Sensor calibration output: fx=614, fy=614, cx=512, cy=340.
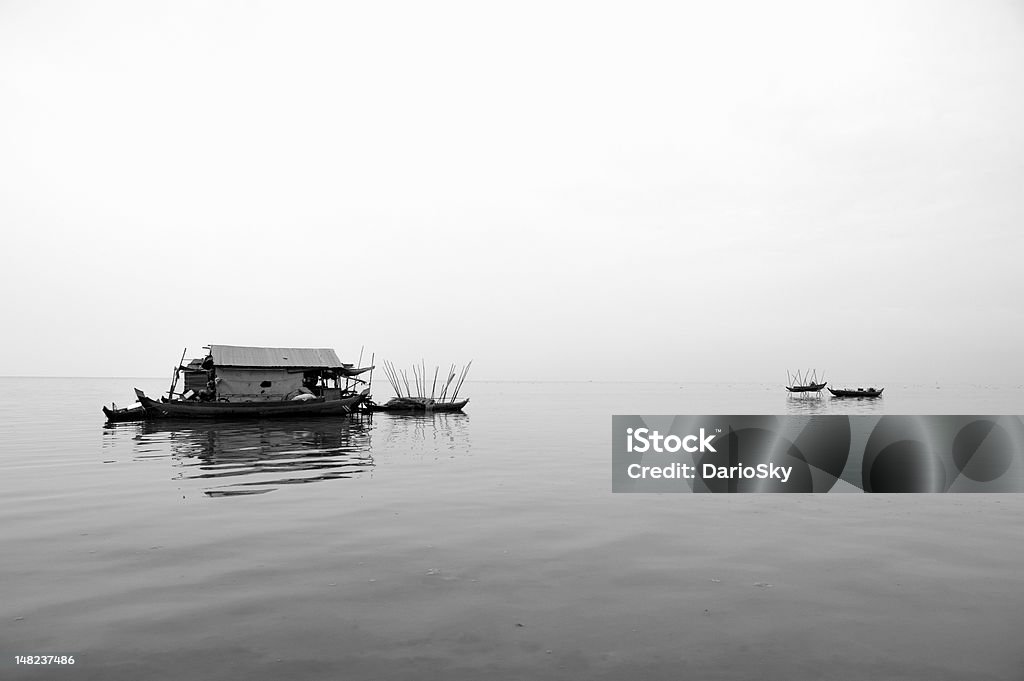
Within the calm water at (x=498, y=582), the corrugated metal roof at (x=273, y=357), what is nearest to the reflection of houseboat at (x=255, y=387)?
the corrugated metal roof at (x=273, y=357)

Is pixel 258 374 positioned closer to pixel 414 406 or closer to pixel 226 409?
pixel 226 409

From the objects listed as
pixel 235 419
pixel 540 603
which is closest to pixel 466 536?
pixel 540 603

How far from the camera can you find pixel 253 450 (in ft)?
89.3

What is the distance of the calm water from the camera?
6.54m

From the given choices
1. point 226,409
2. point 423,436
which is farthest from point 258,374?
point 423,436

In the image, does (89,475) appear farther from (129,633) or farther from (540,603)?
(540,603)

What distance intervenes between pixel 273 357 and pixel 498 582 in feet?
153

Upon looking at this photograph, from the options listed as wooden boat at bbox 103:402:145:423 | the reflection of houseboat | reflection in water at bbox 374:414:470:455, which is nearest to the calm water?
reflection in water at bbox 374:414:470:455

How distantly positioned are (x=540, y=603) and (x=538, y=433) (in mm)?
31510

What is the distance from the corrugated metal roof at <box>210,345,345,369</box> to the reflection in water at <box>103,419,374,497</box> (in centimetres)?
661

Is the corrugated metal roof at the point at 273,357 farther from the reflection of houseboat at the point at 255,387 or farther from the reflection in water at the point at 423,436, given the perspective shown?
the reflection in water at the point at 423,436

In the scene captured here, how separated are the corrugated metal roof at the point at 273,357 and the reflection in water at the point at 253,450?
6.61 metres

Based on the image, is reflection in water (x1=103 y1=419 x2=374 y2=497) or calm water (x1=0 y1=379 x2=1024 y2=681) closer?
calm water (x1=0 y1=379 x2=1024 y2=681)

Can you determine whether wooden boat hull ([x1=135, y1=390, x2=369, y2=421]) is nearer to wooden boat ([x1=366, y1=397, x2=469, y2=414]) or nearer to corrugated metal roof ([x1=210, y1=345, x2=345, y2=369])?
corrugated metal roof ([x1=210, y1=345, x2=345, y2=369])
